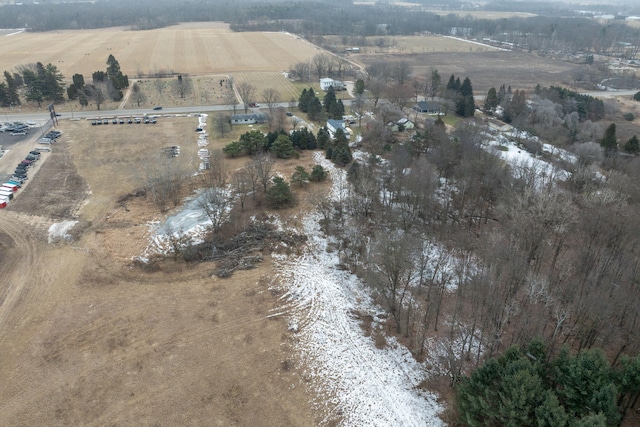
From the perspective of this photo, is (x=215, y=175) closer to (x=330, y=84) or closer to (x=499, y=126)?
(x=499, y=126)

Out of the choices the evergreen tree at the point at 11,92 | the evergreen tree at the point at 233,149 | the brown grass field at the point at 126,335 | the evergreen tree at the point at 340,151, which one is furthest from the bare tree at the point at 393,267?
the evergreen tree at the point at 11,92

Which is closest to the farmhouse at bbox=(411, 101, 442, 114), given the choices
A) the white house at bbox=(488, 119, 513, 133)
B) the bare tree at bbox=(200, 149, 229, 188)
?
the white house at bbox=(488, 119, 513, 133)

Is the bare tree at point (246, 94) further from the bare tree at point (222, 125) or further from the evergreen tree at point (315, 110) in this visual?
the evergreen tree at point (315, 110)

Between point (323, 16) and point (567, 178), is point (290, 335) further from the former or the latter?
point (323, 16)

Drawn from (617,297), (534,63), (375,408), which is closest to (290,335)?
(375,408)

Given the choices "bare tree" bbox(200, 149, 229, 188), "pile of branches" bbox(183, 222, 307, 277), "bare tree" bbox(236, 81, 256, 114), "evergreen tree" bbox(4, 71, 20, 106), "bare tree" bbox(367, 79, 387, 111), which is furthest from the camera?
"bare tree" bbox(367, 79, 387, 111)

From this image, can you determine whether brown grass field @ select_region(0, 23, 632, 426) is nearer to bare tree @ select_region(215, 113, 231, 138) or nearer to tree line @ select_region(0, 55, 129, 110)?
bare tree @ select_region(215, 113, 231, 138)
